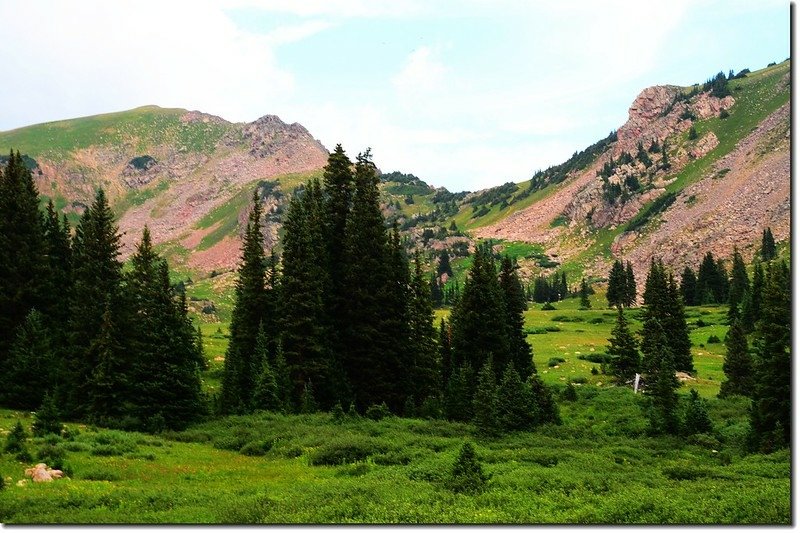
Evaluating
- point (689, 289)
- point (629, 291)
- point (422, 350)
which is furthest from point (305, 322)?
point (689, 289)

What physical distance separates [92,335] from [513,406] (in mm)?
29543

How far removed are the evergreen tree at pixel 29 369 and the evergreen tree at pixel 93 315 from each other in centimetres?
118

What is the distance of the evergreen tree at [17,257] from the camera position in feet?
140

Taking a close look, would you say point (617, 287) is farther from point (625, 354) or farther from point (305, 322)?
point (305, 322)

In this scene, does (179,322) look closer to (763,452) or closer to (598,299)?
(763,452)

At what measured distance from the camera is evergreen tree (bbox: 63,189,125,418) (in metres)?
38.0

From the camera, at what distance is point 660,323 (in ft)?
214

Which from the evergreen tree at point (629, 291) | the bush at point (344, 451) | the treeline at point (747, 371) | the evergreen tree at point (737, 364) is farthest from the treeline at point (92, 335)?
the evergreen tree at point (629, 291)

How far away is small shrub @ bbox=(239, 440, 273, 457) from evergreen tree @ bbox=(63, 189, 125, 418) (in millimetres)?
12051

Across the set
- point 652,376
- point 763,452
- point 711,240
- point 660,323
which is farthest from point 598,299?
point 763,452

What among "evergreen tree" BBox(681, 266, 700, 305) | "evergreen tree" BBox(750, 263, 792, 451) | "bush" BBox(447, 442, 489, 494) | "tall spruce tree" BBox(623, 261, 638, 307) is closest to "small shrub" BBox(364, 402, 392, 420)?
"bush" BBox(447, 442, 489, 494)

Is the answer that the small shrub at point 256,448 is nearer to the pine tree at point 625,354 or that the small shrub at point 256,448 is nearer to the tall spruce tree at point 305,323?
the tall spruce tree at point 305,323

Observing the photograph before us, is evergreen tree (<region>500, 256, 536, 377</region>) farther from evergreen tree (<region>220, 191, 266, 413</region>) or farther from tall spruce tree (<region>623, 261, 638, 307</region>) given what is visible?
tall spruce tree (<region>623, 261, 638, 307</region>)

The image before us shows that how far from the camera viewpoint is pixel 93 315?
131ft
